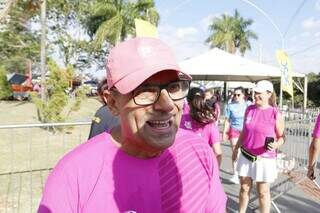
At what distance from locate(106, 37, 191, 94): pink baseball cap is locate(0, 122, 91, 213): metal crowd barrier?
3.93m

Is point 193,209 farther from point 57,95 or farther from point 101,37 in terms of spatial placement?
point 101,37

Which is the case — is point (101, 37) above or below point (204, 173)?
above

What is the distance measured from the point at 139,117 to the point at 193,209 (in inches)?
15.8

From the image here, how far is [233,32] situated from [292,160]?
156ft

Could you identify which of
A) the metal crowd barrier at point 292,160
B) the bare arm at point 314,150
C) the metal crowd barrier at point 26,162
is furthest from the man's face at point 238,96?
the bare arm at point 314,150

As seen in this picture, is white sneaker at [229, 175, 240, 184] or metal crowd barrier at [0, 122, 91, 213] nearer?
metal crowd barrier at [0, 122, 91, 213]

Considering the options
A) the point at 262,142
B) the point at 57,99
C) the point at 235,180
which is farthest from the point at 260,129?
the point at 57,99

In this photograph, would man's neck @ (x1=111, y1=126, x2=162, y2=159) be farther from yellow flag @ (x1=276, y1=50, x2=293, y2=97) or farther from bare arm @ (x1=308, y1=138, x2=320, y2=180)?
yellow flag @ (x1=276, y1=50, x2=293, y2=97)

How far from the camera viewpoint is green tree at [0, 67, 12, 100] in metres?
29.2

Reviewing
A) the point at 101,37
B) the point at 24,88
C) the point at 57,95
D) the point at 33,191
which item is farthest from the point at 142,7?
the point at 33,191

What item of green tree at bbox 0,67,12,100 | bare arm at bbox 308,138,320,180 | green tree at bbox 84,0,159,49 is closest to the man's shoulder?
bare arm at bbox 308,138,320,180

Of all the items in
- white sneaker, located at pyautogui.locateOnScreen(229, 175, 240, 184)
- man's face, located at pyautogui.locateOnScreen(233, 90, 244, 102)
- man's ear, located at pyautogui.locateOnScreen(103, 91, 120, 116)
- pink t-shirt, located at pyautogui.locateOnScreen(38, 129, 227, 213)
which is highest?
man's ear, located at pyautogui.locateOnScreen(103, 91, 120, 116)

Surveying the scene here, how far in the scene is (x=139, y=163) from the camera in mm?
1604

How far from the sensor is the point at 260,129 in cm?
537
